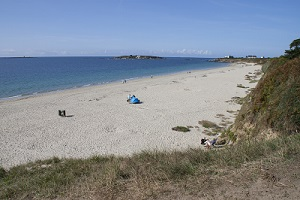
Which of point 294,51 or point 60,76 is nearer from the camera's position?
point 294,51

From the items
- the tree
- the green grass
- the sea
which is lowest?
the sea

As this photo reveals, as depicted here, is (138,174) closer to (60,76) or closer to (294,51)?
(294,51)

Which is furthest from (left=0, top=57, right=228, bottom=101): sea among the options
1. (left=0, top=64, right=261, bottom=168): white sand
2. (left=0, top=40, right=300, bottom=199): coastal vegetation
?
(left=0, top=40, right=300, bottom=199): coastal vegetation

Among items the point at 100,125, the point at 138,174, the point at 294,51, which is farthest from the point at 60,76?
the point at 138,174

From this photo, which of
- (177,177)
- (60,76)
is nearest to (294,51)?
(177,177)

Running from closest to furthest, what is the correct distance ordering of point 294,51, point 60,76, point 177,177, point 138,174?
point 177,177 → point 138,174 → point 294,51 → point 60,76

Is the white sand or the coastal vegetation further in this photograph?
the white sand

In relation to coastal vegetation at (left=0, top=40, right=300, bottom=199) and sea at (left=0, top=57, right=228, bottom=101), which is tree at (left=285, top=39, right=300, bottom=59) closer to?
coastal vegetation at (left=0, top=40, right=300, bottom=199)

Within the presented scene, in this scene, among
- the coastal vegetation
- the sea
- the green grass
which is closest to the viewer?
the coastal vegetation

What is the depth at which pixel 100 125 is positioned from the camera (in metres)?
16.0

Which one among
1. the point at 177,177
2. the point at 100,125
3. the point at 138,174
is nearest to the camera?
the point at 177,177

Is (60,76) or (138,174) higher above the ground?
(138,174)

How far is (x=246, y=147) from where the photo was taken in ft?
17.5

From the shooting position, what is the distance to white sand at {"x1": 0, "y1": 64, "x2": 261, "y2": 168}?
11.9 meters
